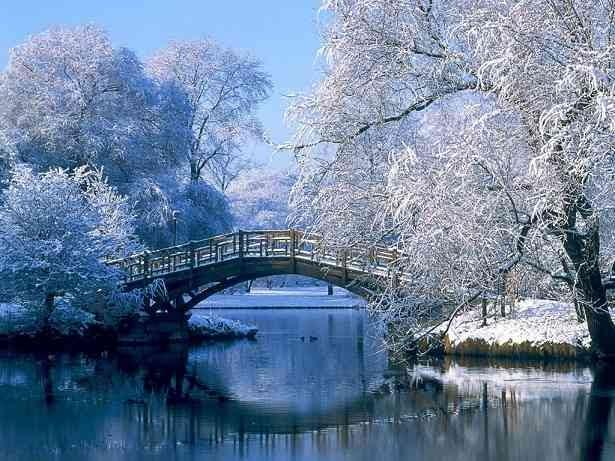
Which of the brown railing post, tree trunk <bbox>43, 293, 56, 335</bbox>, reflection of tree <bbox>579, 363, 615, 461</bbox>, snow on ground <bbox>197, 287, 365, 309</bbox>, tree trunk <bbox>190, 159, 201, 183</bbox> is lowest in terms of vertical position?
reflection of tree <bbox>579, 363, 615, 461</bbox>

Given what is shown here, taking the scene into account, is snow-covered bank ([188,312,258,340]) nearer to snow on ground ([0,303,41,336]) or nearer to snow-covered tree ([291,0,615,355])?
snow on ground ([0,303,41,336])

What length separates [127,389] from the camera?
17828mm

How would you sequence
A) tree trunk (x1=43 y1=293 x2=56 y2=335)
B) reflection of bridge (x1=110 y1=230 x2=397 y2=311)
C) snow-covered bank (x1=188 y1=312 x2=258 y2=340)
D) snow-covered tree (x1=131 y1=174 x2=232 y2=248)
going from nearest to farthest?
1. tree trunk (x1=43 y1=293 x2=56 y2=335)
2. reflection of bridge (x1=110 y1=230 x2=397 y2=311)
3. snow-covered bank (x1=188 y1=312 x2=258 y2=340)
4. snow-covered tree (x1=131 y1=174 x2=232 y2=248)

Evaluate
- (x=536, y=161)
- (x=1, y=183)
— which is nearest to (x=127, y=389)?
(x=536, y=161)

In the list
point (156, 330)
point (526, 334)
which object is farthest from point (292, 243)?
point (526, 334)

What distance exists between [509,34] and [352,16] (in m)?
3.39

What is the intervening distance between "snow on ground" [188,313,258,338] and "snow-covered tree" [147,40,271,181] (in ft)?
29.1

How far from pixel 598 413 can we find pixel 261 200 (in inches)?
2398

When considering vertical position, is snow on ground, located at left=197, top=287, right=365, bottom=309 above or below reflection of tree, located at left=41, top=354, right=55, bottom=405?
above

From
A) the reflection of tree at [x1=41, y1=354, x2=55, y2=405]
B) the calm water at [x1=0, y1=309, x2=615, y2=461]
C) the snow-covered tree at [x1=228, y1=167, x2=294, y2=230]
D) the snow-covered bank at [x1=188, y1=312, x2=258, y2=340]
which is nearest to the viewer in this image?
A: the calm water at [x1=0, y1=309, x2=615, y2=461]

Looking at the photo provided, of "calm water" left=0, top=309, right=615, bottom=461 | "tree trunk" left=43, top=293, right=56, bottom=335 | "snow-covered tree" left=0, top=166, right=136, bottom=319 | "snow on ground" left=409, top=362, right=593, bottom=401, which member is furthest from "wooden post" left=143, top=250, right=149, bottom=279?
"snow on ground" left=409, top=362, right=593, bottom=401

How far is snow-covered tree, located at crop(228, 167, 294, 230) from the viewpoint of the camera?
71188mm

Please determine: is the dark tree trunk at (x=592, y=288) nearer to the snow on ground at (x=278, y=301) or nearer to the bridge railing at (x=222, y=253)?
the bridge railing at (x=222, y=253)

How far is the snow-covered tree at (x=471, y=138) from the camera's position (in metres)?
13.0
